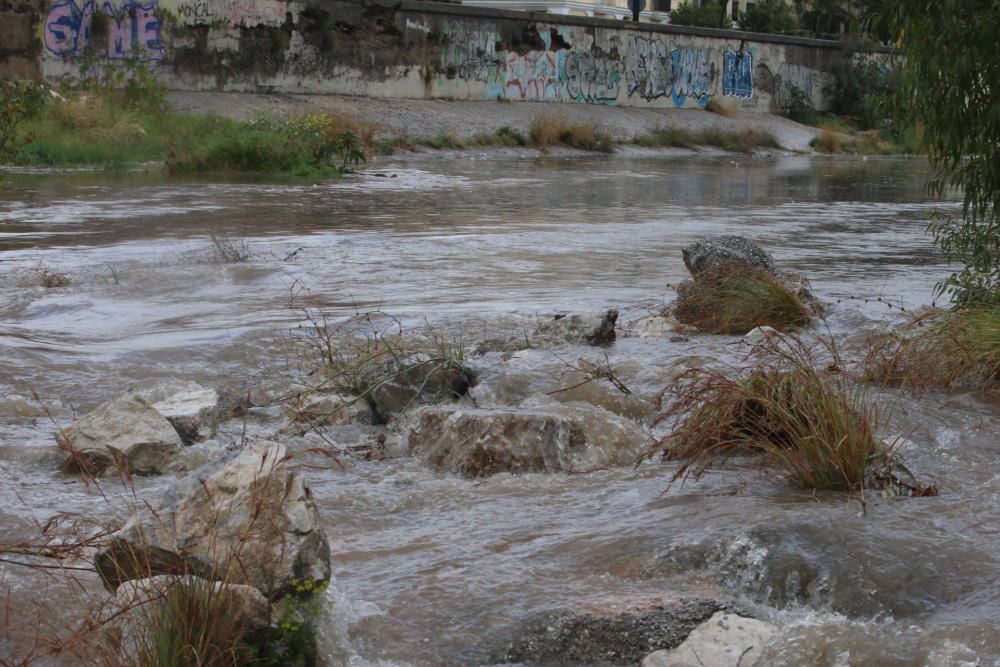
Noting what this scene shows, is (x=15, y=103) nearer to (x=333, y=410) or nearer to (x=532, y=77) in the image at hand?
(x=333, y=410)

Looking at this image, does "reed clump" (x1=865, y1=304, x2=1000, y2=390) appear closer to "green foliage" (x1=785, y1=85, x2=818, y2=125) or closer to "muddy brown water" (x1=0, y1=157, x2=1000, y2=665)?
"muddy brown water" (x1=0, y1=157, x2=1000, y2=665)

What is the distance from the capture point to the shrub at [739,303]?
797 cm

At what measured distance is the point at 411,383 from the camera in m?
6.22

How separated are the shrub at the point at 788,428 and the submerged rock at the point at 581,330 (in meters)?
1.92

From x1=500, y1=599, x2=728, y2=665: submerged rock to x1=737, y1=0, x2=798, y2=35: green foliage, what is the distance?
5759 centimetres

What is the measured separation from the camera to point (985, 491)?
15.5 ft

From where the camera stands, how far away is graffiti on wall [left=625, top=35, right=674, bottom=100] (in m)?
39.3

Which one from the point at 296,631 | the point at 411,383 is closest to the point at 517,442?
the point at 411,383

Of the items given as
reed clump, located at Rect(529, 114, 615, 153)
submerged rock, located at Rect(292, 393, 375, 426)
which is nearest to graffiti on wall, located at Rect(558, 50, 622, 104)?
reed clump, located at Rect(529, 114, 615, 153)

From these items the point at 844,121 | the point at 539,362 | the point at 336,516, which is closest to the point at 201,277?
the point at 539,362

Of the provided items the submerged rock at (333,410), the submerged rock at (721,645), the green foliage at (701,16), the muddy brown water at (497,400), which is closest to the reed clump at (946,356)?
the muddy brown water at (497,400)

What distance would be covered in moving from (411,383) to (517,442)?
1.14 meters

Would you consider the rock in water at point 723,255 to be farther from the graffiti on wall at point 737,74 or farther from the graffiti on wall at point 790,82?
the graffiti on wall at point 790,82

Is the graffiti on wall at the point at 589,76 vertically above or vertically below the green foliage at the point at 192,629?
above
